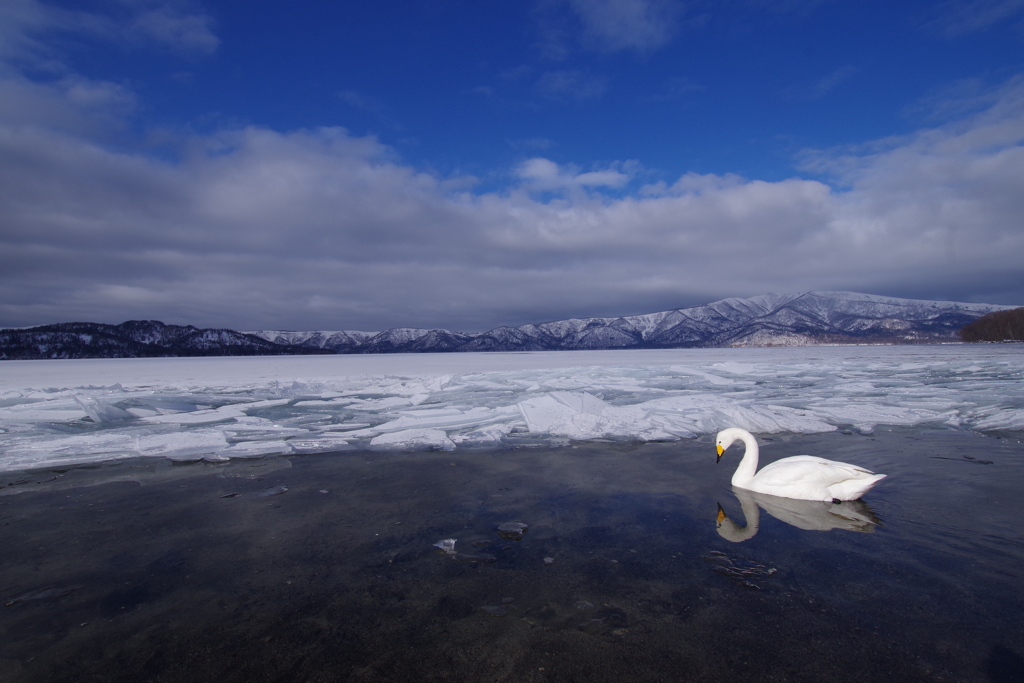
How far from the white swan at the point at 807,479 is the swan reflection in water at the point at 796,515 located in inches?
2.8

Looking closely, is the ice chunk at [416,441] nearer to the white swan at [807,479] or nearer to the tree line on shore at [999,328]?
the white swan at [807,479]

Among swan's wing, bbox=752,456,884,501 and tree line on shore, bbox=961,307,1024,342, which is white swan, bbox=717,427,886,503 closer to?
swan's wing, bbox=752,456,884,501

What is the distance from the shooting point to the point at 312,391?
42.3 feet

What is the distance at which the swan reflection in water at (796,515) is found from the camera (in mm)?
3586

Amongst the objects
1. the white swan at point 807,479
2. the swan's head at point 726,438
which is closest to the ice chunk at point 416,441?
the swan's head at point 726,438

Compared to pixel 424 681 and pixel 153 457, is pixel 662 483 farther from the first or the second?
pixel 153 457

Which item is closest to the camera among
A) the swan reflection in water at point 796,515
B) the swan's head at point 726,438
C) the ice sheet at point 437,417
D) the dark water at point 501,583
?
the dark water at point 501,583

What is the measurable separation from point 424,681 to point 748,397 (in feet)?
33.1

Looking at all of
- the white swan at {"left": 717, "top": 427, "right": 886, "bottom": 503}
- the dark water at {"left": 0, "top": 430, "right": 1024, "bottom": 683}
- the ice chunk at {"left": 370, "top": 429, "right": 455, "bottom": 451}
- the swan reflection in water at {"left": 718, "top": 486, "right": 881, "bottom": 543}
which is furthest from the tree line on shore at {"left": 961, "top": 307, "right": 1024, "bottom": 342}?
the ice chunk at {"left": 370, "top": 429, "right": 455, "bottom": 451}

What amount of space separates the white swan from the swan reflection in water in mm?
71

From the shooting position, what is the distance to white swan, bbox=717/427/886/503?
4.01 metres

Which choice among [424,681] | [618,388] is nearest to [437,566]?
[424,681]

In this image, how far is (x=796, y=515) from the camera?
3928 mm

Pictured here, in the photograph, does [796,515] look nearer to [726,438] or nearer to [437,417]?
[726,438]
